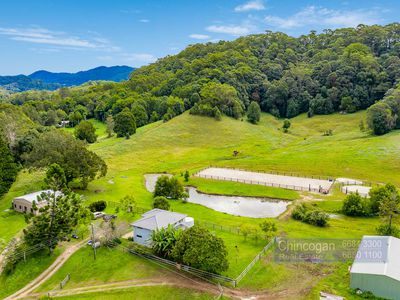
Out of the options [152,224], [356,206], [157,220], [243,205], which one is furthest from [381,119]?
[152,224]

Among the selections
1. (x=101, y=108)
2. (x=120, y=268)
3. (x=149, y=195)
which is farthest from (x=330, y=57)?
(x=120, y=268)

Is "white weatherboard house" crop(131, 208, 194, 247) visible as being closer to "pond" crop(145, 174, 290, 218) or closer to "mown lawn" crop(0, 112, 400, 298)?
"mown lawn" crop(0, 112, 400, 298)

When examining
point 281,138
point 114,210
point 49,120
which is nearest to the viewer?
point 114,210

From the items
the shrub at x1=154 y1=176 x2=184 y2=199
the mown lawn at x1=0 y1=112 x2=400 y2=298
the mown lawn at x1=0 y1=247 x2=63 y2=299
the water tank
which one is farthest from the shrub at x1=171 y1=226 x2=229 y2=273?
the shrub at x1=154 y1=176 x2=184 y2=199

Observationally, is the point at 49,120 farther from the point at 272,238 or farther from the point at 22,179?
the point at 272,238

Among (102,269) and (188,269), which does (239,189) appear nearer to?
(188,269)

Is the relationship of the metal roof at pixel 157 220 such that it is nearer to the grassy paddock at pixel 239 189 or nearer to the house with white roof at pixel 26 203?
the house with white roof at pixel 26 203
